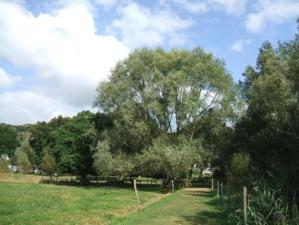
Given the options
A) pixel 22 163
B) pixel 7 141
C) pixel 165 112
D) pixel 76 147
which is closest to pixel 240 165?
pixel 165 112

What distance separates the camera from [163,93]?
191ft

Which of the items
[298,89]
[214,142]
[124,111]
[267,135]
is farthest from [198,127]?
[298,89]

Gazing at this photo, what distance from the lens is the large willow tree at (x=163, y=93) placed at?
5753 centimetres

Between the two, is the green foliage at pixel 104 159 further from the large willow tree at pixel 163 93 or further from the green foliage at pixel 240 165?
the green foliage at pixel 240 165

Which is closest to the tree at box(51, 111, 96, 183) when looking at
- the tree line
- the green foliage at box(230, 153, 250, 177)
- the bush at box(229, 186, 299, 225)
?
the tree line

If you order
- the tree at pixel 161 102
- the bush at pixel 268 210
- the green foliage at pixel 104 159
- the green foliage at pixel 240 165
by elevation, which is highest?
the tree at pixel 161 102

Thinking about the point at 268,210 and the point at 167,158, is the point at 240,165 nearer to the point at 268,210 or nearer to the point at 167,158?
the point at 268,210

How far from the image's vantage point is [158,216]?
25.1m

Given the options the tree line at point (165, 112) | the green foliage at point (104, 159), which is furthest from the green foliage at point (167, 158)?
the green foliage at point (104, 159)

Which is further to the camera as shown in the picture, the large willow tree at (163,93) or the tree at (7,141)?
the tree at (7,141)

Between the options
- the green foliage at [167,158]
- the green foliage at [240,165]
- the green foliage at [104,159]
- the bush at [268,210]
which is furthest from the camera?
the green foliage at [104,159]

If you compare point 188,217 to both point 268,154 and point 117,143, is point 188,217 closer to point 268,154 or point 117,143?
point 268,154

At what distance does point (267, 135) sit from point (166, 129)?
25891 millimetres

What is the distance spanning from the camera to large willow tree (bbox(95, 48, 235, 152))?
57.5 m
